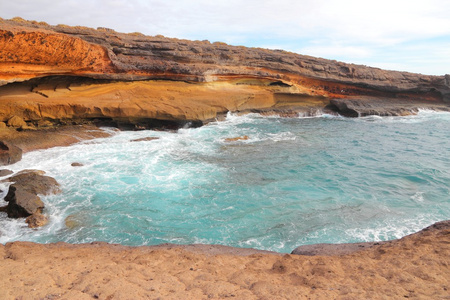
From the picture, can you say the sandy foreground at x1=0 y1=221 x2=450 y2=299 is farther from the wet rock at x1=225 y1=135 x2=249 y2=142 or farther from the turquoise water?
the wet rock at x1=225 y1=135 x2=249 y2=142

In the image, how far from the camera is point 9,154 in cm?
1039

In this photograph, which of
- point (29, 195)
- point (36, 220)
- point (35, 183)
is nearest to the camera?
point (36, 220)

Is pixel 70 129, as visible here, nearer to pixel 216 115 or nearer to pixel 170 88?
pixel 170 88

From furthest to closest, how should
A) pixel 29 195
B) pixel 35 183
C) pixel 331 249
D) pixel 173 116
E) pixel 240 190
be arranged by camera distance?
pixel 173 116
pixel 240 190
pixel 35 183
pixel 29 195
pixel 331 249

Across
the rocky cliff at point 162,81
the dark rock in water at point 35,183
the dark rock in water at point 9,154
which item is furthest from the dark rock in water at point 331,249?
the rocky cliff at point 162,81

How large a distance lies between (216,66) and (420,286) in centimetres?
1648

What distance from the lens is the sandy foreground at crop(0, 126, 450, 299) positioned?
12.7 ft

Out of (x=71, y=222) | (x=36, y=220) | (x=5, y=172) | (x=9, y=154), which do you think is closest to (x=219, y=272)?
(x=71, y=222)

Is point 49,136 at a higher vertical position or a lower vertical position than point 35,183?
higher

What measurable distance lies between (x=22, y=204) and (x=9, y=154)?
4.12m

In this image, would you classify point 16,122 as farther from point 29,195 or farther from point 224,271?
point 224,271

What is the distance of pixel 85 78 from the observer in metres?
14.8

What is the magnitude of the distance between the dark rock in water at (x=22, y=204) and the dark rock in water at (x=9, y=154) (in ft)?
10.8

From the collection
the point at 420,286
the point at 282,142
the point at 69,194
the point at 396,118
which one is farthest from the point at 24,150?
the point at 396,118
